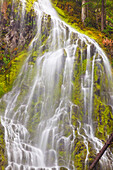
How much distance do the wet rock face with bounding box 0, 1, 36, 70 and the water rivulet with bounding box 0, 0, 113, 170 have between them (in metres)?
1.33

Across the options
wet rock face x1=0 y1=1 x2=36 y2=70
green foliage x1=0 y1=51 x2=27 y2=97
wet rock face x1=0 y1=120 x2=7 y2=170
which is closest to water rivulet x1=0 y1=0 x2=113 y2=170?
wet rock face x1=0 y1=120 x2=7 y2=170

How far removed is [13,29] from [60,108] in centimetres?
684

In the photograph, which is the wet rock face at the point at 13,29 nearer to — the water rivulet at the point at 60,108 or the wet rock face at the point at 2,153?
the water rivulet at the point at 60,108

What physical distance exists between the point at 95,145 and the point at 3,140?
431 cm

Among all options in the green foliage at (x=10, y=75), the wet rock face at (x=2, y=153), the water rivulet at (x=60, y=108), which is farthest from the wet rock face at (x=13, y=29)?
the wet rock face at (x=2, y=153)

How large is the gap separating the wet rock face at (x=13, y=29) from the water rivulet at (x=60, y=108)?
1.33m

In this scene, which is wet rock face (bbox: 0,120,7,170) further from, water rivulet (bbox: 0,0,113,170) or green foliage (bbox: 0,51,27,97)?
green foliage (bbox: 0,51,27,97)

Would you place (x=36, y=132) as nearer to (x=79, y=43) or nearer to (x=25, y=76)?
(x=25, y=76)

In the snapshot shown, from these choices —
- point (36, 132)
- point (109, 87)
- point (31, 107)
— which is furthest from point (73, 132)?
point (109, 87)

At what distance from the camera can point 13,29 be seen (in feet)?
38.7

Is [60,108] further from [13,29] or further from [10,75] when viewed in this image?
[13,29]

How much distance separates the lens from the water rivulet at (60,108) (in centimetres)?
761

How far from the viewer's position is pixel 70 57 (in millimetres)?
9641

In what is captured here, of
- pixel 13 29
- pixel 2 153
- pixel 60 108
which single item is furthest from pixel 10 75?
pixel 2 153
